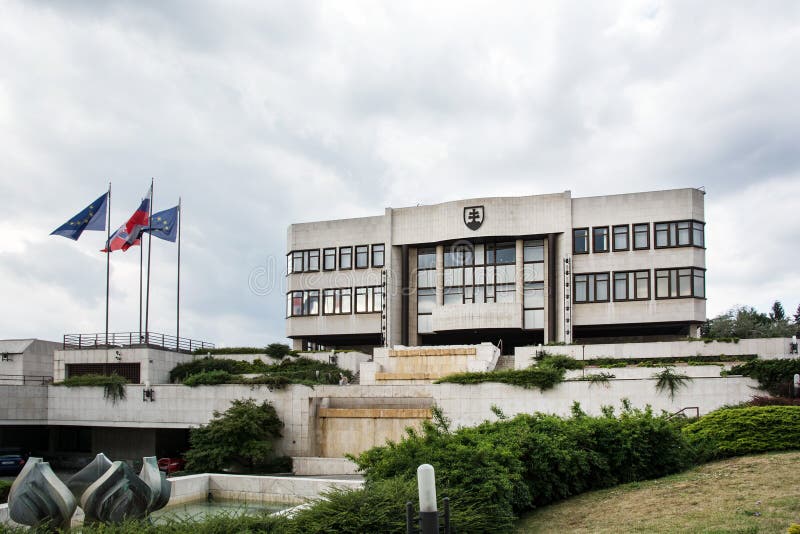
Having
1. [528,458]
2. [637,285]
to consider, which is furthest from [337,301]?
[528,458]

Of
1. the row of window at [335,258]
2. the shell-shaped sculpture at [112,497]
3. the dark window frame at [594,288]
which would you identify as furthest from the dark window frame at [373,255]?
the shell-shaped sculpture at [112,497]

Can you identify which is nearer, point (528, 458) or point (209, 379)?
point (528, 458)

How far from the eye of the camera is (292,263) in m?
57.4

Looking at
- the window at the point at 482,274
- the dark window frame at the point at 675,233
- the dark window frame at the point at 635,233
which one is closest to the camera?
the dark window frame at the point at 675,233

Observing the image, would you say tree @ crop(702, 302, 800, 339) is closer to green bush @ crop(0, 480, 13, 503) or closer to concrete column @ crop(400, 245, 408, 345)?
concrete column @ crop(400, 245, 408, 345)

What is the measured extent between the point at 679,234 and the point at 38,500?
41.7 meters

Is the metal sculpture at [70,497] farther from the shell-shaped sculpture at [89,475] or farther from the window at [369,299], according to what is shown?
the window at [369,299]

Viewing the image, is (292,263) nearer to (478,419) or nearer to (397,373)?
(397,373)

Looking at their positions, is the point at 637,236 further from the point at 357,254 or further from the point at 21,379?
the point at 21,379

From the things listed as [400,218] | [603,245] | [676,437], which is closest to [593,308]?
[603,245]

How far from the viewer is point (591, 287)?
161ft

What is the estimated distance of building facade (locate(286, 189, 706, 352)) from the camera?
47.8 metres

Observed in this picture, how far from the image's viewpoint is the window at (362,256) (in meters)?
55.3

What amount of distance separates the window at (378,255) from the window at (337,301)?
2701mm
